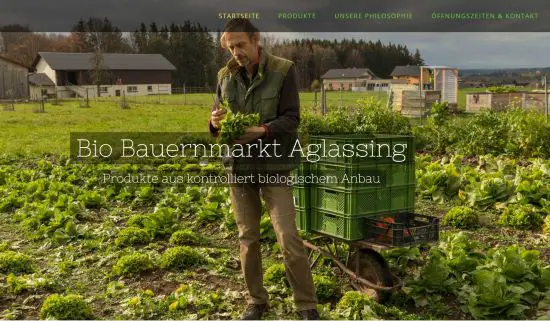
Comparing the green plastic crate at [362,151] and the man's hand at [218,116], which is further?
the green plastic crate at [362,151]

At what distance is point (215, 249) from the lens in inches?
258

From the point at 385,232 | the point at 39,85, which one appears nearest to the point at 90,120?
the point at 39,85

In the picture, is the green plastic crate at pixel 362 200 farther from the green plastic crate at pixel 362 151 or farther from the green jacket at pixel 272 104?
the green jacket at pixel 272 104

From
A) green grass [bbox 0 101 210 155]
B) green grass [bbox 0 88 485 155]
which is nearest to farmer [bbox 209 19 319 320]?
green grass [bbox 0 88 485 155]

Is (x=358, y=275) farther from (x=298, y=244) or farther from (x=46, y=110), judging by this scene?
(x=46, y=110)

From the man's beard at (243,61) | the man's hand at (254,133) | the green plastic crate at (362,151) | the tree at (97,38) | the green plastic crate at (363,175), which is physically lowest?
the green plastic crate at (363,175)

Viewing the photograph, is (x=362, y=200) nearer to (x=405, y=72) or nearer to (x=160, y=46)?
(x=160, y=46)

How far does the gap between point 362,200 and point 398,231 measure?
18.0 inches

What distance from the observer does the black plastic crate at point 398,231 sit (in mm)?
4773

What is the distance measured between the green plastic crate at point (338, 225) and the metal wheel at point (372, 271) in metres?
0.16

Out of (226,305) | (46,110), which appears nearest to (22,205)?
(226,305)

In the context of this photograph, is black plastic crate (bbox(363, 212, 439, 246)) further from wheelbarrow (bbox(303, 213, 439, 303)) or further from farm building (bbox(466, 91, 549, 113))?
farm building (bbox(466, 91, 549, 113))

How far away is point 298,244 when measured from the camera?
4.32 metres

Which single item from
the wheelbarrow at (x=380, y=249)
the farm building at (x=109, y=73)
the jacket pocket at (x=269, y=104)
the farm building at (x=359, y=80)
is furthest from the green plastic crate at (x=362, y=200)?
the farm building at (x=359, y=80)
